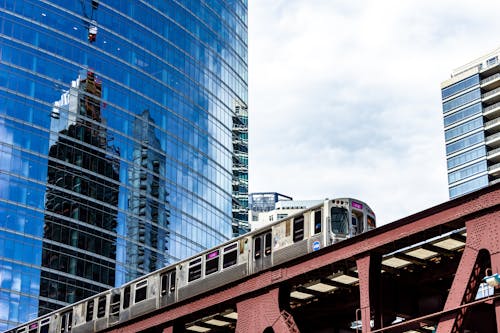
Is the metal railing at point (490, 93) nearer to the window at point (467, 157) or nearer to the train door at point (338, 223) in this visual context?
the window at point (467, 157)

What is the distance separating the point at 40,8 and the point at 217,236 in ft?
114

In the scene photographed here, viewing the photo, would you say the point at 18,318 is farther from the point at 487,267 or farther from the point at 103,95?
the point at 487,267

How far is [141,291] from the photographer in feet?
129

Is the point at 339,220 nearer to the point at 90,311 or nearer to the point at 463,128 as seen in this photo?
the point at 90,311

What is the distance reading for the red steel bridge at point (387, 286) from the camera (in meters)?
25.2

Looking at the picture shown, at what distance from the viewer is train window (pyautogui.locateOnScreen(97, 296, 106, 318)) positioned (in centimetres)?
4156

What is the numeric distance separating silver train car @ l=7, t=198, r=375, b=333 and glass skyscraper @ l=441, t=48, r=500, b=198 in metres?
95.0

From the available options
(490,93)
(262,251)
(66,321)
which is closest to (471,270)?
(262,251)

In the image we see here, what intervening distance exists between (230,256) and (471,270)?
11.8 m

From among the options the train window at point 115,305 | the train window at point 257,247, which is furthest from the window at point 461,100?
the train window at point 257,247

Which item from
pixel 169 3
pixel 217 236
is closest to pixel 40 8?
pixel 169 3

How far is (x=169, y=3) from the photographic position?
107688 mm

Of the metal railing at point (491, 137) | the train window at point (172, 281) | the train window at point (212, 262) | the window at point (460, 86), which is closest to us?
the train window at point (212, 262)

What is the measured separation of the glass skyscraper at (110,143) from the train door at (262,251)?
5432 cm
